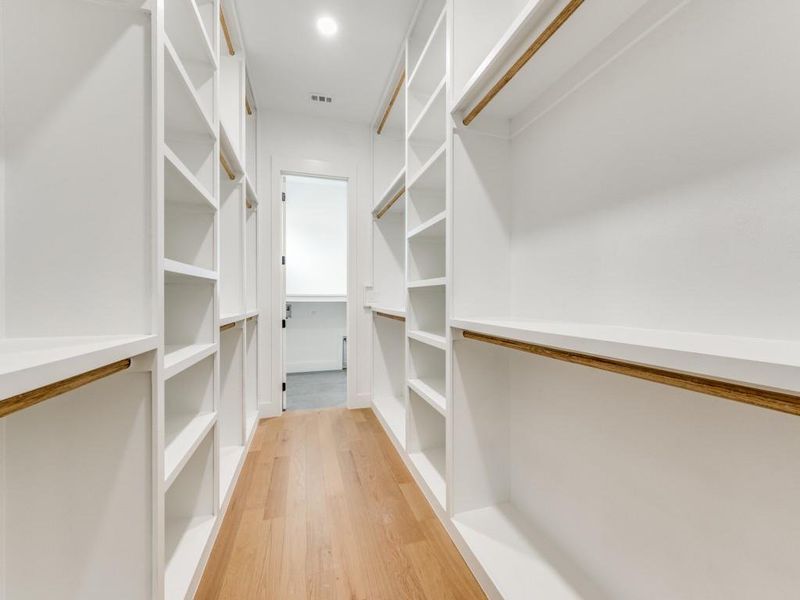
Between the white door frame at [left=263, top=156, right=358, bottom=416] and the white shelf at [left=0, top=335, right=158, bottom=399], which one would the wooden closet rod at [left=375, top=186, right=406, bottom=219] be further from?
the white shelf at [left=0, top=335, right=158, bottom=399]

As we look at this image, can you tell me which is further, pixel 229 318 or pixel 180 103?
pixel 229 318

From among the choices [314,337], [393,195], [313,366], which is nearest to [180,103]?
[393,195]

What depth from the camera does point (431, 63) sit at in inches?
72.3

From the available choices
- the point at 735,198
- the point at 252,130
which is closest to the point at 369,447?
the point at 735,198

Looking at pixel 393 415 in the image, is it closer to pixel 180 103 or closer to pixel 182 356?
pixel 182 356

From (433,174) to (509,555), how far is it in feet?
5.41

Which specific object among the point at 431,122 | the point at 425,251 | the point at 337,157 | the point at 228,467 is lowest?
the point at 228,467

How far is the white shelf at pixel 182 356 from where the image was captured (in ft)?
3.25

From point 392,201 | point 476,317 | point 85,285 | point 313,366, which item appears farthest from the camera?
point 313,366

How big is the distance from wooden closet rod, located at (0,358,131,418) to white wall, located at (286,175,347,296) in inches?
155

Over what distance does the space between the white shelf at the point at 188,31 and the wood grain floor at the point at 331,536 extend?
200 centimetres

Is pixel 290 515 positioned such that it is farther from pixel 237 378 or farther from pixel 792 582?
pixel 792 582

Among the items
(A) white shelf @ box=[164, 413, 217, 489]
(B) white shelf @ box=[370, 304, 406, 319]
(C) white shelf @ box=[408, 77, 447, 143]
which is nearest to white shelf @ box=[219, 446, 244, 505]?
(A) white shelf @ box=[164, 413, 217, 489]

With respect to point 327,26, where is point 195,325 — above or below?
below
